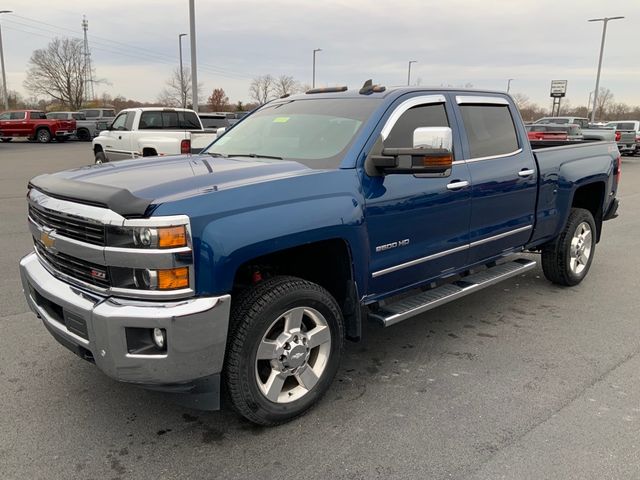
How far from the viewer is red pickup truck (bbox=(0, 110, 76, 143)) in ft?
100

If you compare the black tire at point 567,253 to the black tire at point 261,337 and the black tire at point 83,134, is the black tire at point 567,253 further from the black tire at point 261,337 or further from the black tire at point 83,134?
the black tire at point 83,134

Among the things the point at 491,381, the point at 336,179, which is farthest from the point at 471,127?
the point at 491,381

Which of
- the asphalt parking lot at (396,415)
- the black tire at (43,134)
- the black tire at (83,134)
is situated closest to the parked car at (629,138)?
the asphalt parking lot at (396,415)

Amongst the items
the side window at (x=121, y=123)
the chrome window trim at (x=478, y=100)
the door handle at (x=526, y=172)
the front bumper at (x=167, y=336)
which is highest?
the chrome window trim at (x=478, y=100)

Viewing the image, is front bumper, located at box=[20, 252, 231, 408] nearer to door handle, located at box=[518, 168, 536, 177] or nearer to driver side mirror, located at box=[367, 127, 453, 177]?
driver side mirror, located at box=[367, 127, 453, 177]

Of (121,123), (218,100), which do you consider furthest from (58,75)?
(121,123)

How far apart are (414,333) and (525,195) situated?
155 cm

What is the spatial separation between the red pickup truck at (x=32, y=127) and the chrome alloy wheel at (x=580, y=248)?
3105 cm

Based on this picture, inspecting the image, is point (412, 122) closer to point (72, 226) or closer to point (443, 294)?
point (443, 294)

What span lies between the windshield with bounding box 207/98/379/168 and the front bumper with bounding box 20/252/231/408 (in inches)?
51.7

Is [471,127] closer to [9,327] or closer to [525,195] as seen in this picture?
[525,195]

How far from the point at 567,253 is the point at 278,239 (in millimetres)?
3801

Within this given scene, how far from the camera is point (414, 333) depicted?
448 centimetres

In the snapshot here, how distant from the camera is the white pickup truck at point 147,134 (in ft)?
40.5
